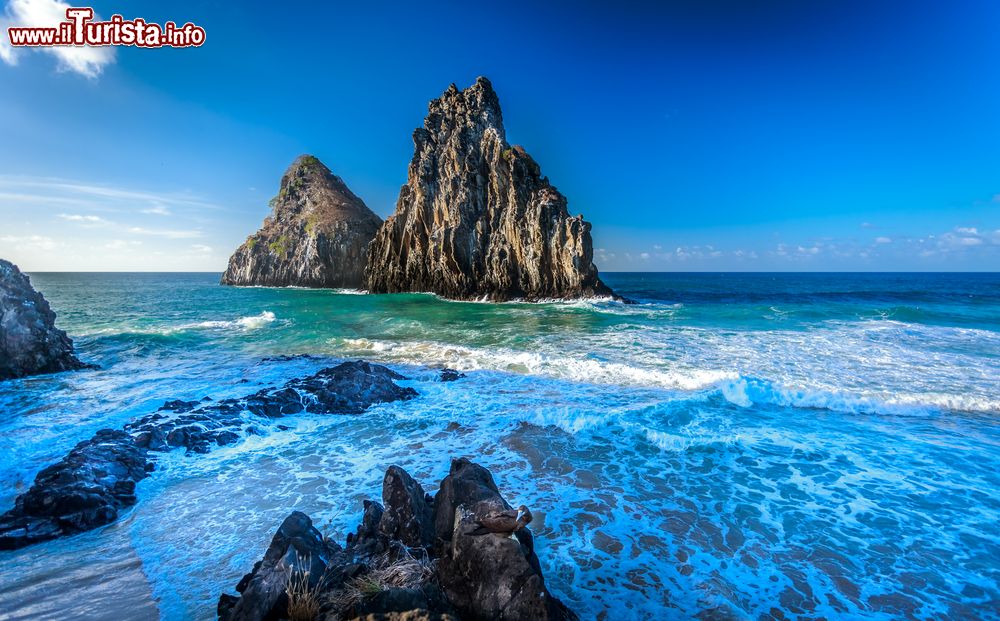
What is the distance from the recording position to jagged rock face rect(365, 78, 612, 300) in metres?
48.7

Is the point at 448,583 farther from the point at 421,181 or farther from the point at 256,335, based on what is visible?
the point at 421,181

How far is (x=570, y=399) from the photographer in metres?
12.5

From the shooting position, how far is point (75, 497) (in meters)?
6.48

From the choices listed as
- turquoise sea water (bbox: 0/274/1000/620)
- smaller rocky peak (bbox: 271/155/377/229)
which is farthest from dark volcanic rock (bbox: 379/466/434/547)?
smaller rocky peak (bbox: 271/155/377/229)

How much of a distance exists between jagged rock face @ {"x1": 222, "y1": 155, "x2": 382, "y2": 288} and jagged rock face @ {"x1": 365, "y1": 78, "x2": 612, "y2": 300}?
624 inches

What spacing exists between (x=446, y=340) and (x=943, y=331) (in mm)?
31020

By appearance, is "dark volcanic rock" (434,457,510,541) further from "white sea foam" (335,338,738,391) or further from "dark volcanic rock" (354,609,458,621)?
"white sea foam" (335,338,738,391)

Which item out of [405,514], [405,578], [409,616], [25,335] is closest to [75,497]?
[405,514]

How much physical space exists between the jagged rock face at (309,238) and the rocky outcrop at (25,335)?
233 feet

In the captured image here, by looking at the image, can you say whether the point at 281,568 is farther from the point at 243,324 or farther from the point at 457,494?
the point at 243,324

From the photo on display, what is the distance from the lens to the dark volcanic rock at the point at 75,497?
19.7 feet

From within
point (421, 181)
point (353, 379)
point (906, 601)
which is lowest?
point (906, 601)

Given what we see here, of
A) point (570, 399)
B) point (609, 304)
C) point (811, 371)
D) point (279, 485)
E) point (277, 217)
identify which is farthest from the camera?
point (277, 217)

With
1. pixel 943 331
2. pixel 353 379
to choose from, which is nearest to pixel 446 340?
pixel 353 379
